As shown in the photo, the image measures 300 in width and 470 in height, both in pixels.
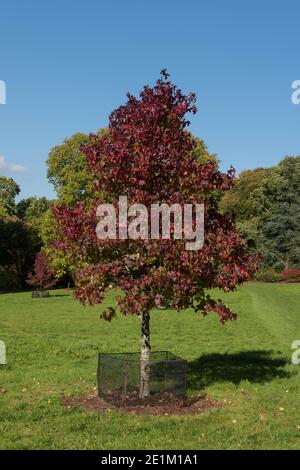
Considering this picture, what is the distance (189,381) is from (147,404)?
2649 mm

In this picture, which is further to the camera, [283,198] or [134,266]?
[283,198]

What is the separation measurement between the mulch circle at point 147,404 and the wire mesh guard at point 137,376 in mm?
107

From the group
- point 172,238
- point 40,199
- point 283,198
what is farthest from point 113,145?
point 40,199

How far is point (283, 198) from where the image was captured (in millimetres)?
61531

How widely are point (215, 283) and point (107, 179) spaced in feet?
10.7

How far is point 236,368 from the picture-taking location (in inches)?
590

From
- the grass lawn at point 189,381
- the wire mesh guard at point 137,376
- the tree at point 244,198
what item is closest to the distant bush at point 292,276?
the tree at point 244,198

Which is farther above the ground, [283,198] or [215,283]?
[283,198]

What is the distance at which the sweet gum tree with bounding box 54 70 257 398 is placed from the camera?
10758mm

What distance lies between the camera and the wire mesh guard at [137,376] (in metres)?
11.3

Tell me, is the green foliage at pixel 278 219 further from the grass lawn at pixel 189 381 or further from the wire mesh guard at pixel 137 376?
the wire mesh guard at pixel 137 376

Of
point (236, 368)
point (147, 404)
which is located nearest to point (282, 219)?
point (236, 368)

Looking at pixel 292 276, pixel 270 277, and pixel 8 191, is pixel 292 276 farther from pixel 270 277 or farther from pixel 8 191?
pixel 8 191
